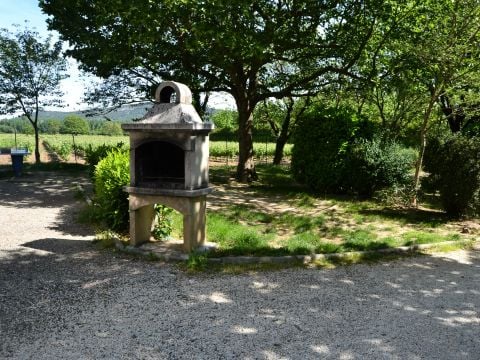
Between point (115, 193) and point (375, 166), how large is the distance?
27.7 ft

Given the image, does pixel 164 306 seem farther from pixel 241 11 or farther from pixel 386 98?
pixel 386 98

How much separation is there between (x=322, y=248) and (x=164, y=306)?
3.63m

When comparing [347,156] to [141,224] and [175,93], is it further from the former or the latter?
[141,224]

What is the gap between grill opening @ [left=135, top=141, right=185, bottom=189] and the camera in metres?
7.59

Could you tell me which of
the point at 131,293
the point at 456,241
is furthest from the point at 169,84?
the point at 456,241

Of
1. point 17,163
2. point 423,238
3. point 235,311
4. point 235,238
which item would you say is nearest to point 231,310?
point 235,311

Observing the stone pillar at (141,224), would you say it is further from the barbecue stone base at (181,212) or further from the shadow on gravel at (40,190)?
the shadow on gravel at (40,190)

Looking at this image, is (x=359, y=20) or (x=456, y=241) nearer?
(x=456, y=241)

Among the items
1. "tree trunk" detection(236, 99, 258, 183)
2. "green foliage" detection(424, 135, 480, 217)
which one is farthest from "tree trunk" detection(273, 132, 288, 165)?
"green foliage" detection(424, 135, 480, 217)

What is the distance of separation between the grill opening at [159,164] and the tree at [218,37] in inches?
220

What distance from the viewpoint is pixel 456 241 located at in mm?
8836

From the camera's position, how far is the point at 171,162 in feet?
25.5

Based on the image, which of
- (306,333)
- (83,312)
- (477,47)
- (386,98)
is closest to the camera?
(306,333)

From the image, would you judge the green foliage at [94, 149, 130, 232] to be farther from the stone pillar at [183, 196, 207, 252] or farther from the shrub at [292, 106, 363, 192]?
the shrub at [292, 106, 363, 192]
